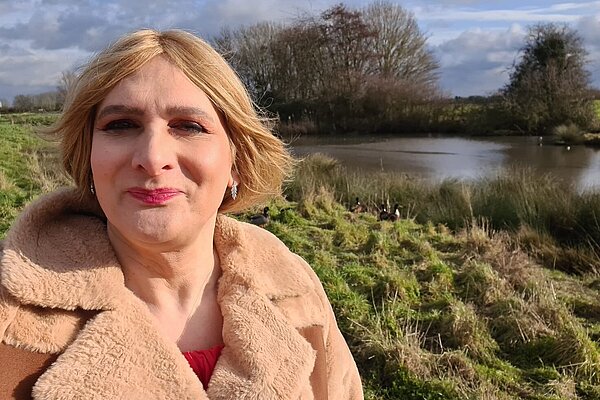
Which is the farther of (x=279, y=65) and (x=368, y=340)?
(x=279, y=65)

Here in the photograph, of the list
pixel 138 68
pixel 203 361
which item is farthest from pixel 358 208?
pixel 138 68

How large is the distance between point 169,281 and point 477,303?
4.57m

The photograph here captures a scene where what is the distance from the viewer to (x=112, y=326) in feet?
4.13

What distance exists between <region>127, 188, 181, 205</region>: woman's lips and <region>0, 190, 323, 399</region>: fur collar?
0.19 metres

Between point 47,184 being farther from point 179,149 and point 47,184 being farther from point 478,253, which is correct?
point 179,149

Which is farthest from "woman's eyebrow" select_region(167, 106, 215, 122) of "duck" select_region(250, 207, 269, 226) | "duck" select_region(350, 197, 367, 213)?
"duck" select_region(350, 197, 367, 213)

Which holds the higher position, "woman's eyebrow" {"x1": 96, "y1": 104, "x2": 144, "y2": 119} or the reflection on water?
"woman's eyebrow" {"x1": 96, "y1": 104, "x2": 144, "y2": 119}

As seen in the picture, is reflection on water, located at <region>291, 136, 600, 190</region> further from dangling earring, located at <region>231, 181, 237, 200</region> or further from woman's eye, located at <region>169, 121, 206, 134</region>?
woman's eye, located at <region>169, 121, 206, 134</region>

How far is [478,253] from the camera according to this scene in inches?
279

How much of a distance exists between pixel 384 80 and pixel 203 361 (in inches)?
1617

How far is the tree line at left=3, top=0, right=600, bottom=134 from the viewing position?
3228 centimetres

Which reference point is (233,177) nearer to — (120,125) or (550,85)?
(120,125)

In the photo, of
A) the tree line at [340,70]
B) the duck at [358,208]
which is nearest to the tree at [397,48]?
the tree line at [340,70]

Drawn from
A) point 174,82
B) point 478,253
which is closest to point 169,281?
point 174,82
